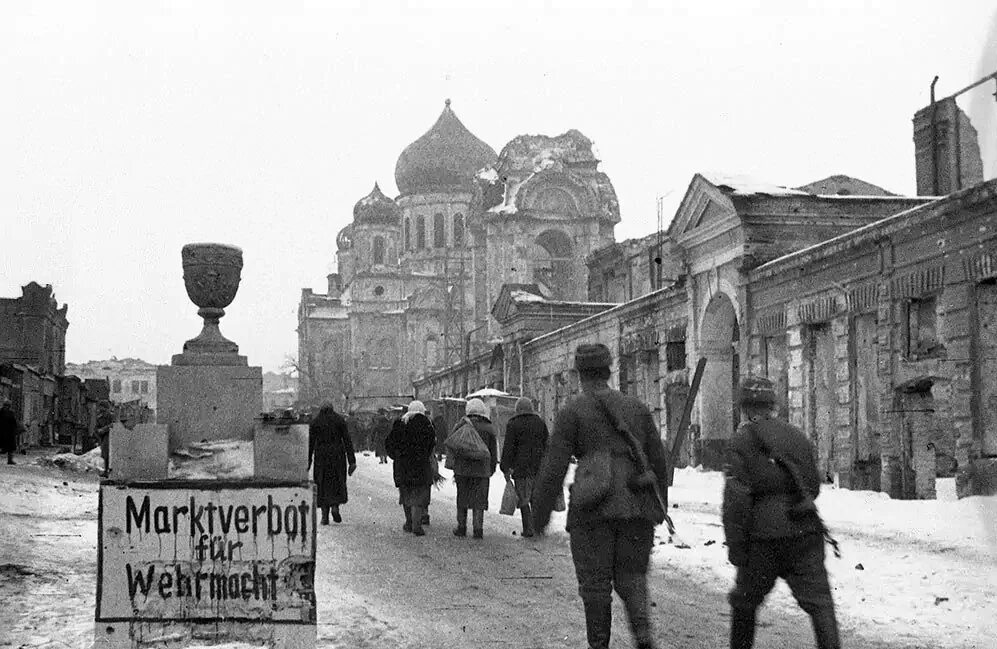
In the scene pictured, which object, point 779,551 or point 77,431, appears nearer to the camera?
point 779,551

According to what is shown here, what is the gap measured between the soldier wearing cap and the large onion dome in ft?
305

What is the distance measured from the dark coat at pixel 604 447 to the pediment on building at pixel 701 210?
57.9ft

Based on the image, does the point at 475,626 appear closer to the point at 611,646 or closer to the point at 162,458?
the point at 611,646

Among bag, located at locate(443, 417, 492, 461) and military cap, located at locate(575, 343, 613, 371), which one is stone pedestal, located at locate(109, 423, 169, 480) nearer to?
military cap, located at locate(575, 343, 613, 371)

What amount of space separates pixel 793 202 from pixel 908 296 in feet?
19.0

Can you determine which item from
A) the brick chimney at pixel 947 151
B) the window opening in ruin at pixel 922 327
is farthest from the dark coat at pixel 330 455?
the brick chimney at pixel 947 151

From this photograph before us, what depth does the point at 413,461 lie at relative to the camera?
1703cm

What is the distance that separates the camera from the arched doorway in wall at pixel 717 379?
93.6ft

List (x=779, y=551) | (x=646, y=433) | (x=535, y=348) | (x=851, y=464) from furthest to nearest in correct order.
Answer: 1. (x=535, y=348)
2. (x=851, y=464)
3. (x=646, y=433)
4. (x=779, y=551)

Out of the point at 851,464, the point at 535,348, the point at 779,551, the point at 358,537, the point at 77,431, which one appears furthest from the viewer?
the point at 77,431

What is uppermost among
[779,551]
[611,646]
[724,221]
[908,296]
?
[724,221]

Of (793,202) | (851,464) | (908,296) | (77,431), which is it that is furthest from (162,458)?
(77,431)

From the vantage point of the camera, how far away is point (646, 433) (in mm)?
7820

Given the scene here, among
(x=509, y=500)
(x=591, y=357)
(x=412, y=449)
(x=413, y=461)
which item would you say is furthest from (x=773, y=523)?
(x=509, y=500)
